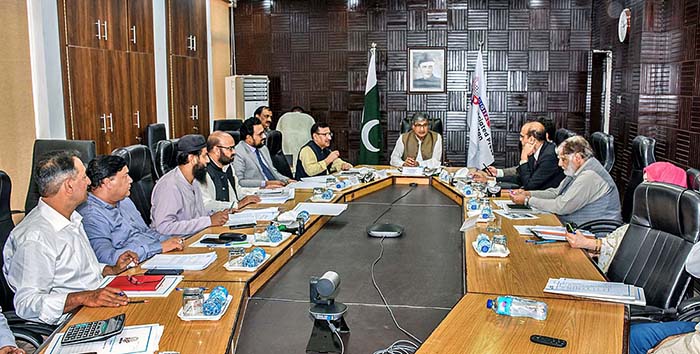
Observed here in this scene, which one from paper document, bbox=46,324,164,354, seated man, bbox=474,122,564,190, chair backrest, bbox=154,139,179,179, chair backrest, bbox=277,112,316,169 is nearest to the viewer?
paper document, bbox=46,324,164,354

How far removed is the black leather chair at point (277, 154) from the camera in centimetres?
677

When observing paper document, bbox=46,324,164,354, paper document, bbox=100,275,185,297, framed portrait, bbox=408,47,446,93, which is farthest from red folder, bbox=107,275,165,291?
framed portrait, bbox=408,47,446,93

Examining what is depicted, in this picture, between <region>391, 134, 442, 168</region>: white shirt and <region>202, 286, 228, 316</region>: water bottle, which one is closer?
<region>202, 286, 228, 316</region>: water bottle

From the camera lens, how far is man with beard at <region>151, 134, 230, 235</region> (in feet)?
12.5

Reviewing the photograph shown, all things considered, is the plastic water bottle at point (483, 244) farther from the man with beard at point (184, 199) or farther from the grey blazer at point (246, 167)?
the grey blazer at point (246, 167)

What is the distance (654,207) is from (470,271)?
93 centimetres

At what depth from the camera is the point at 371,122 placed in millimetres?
9352

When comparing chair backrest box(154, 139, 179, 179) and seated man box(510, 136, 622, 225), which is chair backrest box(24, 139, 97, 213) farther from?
seated man box(510, 136, 622, 225)

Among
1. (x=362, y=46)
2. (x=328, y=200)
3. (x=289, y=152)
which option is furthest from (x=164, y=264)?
(x=362, y=46)

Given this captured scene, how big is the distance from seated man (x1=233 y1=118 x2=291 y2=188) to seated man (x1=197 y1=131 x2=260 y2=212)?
80cm

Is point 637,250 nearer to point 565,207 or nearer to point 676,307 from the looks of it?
point 676,307

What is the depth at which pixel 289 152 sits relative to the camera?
844 cm

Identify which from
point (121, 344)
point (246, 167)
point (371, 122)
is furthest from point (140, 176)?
point (371, 122)

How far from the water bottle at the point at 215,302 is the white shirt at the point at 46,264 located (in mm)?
596
